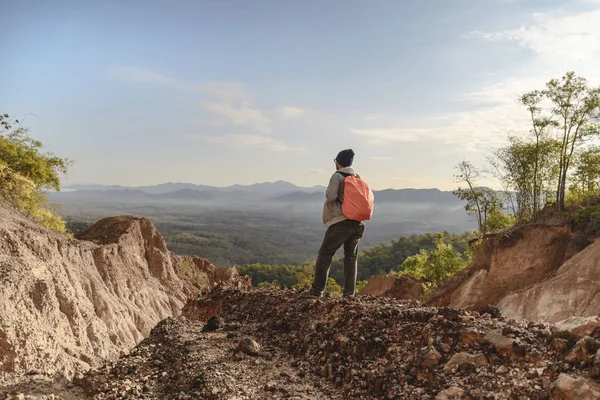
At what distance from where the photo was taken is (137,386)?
4.23m

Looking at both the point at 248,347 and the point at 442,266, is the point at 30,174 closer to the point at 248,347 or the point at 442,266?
the point at 248,347

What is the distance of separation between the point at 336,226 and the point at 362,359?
229 centimetres

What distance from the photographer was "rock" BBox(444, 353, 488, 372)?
141 inches

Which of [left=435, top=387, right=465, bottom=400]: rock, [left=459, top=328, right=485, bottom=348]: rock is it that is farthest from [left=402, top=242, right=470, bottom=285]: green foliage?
[left=435, top=387, right=465, bottom=400]: rock

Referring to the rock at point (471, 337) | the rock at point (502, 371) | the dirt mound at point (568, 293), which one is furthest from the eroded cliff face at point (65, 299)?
the dirt mound at point (568, 293)

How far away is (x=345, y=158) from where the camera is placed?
634 centimetres

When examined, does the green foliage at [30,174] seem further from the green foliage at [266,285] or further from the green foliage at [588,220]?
the green foliage at [588,220]

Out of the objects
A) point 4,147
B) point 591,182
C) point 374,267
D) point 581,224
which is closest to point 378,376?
point 581,224

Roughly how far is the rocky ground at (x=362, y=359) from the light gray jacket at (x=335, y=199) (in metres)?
1.21

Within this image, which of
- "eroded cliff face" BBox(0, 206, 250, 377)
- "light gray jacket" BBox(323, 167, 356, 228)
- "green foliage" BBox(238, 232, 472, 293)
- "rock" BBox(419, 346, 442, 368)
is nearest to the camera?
"rock" BBox(419, 346, 442, 368)

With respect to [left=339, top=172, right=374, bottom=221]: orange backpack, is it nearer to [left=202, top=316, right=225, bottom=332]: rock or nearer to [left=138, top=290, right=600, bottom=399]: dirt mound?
[left=138, top=290, right=600, bottom=399]: dirt mound

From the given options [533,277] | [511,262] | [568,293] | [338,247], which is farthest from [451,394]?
[511,262]

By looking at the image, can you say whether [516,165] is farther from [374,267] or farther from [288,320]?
[374,267]

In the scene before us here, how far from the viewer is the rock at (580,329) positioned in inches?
136
